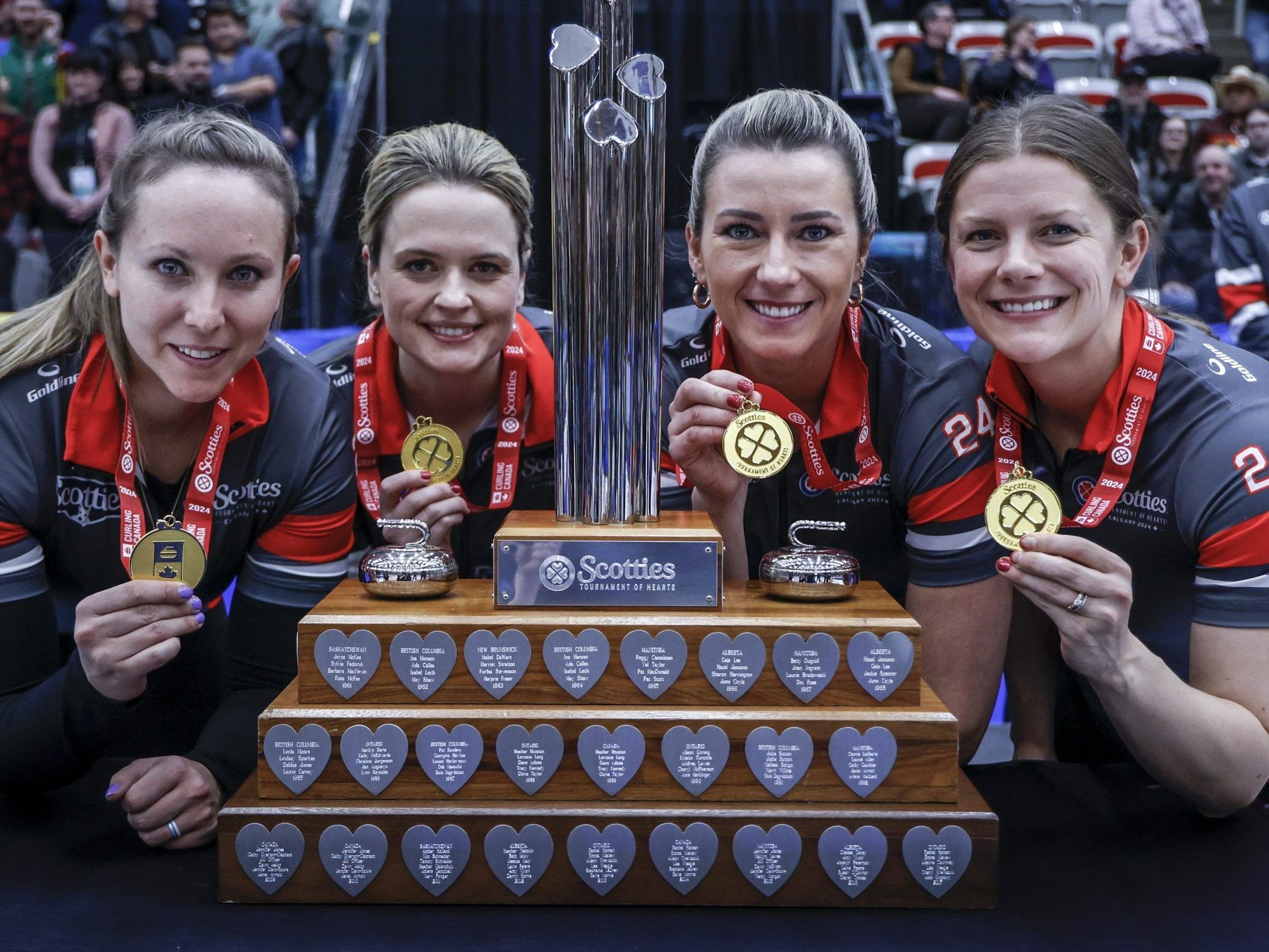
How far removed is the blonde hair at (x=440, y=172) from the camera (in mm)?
1999

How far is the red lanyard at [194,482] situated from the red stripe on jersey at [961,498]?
100cm

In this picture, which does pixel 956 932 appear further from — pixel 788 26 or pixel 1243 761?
pixel 788 26

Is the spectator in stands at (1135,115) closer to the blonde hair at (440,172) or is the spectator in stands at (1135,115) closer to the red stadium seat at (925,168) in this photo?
the red stadium seat at (925,168)

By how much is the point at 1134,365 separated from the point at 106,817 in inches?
57.8

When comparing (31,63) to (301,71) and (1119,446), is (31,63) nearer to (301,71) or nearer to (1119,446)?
(301,71)

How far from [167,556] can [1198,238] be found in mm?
5712

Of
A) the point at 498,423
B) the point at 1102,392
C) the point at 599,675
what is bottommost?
the point at 599,675

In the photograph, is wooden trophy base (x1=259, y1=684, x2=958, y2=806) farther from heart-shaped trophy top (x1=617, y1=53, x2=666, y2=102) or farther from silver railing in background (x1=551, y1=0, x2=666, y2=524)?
heart-shaped trophy top (x1=617, y1=53, x2=666, y2=102)

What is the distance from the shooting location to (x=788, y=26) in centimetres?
589

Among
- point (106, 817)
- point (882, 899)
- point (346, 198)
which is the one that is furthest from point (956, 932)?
point (346, 198)

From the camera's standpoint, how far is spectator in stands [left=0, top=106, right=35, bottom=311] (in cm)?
549

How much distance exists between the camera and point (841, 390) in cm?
190

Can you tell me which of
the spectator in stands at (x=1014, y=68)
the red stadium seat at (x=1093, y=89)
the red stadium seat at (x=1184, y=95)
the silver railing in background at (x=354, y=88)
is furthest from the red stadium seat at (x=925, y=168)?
the silver railing in background at (x=354, y=88)

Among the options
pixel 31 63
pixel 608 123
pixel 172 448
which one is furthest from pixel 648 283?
pixel 31 63
